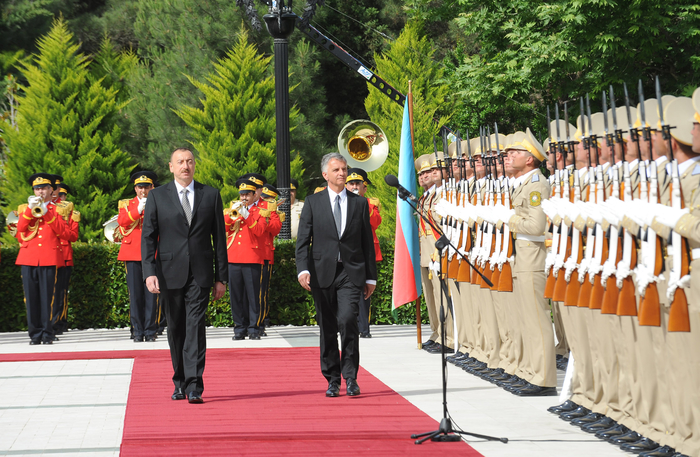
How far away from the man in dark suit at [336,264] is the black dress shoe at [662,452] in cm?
284

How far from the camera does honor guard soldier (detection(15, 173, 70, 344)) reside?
40.2 feet

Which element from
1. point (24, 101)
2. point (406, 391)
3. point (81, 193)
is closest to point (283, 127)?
point (406, 391)

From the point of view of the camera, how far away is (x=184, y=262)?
7.57 meters

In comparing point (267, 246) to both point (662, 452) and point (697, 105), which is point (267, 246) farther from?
point (697, 105)

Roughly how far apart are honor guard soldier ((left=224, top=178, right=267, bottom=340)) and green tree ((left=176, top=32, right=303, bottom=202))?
359 inches

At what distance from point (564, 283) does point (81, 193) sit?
19.2 m

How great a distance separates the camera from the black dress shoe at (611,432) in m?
6.12

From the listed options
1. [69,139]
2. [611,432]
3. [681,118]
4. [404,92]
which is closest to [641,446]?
[611,432]

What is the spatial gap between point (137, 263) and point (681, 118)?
8636 mm

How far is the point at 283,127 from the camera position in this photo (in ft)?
47.8

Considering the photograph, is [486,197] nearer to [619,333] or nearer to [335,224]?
[335,224]

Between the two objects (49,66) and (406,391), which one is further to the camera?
(49,66)

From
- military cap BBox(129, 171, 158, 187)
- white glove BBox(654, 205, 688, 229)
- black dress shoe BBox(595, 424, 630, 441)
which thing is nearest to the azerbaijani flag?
military cap BBox(129, 171, 158, 187)

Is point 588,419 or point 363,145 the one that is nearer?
point 588,419
